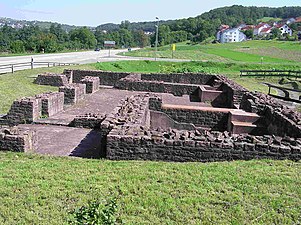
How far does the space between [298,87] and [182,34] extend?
105 meters

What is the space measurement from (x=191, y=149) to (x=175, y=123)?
15.0ft

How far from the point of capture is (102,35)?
120875 mm

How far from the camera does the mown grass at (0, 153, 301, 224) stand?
465 centimetres

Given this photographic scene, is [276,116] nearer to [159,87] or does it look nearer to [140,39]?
[159,87]

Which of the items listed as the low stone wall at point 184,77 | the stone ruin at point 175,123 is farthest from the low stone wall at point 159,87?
the low stone wall at point 184,77

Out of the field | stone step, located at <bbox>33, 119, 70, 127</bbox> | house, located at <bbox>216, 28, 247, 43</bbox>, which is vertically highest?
house, located at <bbox>216, 28, 247, 43</bbox>

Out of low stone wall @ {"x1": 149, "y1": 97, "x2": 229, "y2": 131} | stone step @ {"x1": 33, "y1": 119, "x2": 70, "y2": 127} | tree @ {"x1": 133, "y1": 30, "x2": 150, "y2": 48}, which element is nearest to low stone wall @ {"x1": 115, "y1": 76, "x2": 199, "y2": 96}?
low stone wall @ {"x1": 149, "y1": 97, "x2": 229, "y2": 131}

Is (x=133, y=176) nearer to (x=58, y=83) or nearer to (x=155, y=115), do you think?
(x=155, y=115)

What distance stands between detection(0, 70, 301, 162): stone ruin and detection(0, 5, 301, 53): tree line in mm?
42101

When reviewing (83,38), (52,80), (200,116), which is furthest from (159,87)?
(83,38)

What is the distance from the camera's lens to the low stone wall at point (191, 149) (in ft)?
21.6

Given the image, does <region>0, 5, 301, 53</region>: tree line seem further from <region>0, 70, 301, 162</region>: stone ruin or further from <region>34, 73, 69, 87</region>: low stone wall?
<region>0, 70, 301, 162</region>: stone ruin

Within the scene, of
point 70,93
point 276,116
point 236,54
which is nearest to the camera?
point 276,116

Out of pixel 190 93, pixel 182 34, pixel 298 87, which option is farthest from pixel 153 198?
pixel 182 34
